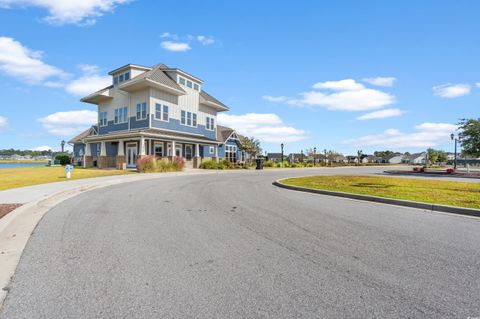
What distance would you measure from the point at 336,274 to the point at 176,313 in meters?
2.09

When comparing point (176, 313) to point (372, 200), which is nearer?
point (176, 313)

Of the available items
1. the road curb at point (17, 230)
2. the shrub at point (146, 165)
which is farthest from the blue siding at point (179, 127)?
the road curb at point (17, 230)

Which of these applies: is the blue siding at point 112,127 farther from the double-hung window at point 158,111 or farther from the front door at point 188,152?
the front door at point 188,152

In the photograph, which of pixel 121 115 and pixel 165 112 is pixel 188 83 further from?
pixel 121 115

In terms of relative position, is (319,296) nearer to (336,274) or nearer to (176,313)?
(336,274)

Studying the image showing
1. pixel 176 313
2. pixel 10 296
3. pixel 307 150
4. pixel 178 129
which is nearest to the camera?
pixel 176 313

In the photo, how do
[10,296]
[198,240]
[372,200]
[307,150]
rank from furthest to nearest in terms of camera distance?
[307,150], [372,200], [198,240], [10,296]

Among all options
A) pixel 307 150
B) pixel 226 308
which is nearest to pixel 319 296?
pixel 226 308

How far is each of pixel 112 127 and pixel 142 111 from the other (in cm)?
641

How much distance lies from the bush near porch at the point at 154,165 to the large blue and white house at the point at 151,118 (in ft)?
7.51

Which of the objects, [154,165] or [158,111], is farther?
[158,111]

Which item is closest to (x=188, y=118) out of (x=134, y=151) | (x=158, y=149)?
(x=158, y=149)

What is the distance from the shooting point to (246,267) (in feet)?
11.8

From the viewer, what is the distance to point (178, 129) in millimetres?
31016
